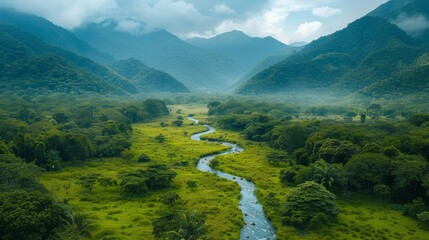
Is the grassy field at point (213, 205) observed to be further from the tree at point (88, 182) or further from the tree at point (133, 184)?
the tree at point (133, 184)

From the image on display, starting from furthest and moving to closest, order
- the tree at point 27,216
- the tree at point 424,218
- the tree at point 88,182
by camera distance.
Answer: the tree at point 88,182, the tree at point 424,218, the tree at point 27,216

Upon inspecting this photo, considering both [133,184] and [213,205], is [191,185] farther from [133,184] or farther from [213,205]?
[133,184]

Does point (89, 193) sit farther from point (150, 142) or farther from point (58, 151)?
point (150, 142)

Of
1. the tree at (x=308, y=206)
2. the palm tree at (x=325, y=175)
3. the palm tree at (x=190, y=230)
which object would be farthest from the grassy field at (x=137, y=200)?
the palm tree at (x=325, y=175)

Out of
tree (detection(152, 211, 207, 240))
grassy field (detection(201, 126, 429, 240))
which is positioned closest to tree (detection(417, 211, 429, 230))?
grassy field (detection(201, 126, 429, 240))

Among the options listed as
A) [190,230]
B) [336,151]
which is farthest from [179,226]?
[336,151]

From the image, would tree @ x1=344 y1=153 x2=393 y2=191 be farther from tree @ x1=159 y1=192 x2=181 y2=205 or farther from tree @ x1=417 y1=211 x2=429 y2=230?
tree @ x1=159 y1=192 x2=181 y2=205

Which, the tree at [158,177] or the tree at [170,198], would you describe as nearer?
the tree at [170,198]

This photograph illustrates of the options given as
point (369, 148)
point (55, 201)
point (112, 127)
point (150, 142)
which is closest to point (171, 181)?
point (55, 201)
